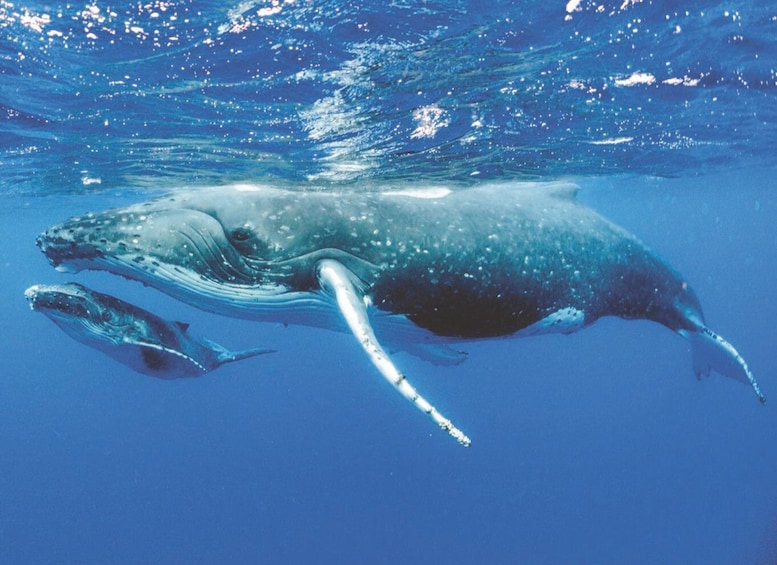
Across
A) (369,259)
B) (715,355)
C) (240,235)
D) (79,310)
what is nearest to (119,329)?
(79,310)

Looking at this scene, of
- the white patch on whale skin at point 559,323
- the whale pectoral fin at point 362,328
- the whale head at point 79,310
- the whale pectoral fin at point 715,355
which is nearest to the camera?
the whale pectoral fin at point 362,328

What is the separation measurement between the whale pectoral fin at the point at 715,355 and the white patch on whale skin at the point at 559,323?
3086 mm

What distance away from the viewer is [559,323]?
660 cm

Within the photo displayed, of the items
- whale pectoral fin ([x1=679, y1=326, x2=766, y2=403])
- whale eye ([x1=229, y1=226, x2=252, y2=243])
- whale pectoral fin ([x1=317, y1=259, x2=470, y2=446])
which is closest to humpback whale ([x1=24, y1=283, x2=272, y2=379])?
whale eye ([x1=229, y1=226, x2=252, y2=243])

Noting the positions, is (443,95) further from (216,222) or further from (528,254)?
(216,222)

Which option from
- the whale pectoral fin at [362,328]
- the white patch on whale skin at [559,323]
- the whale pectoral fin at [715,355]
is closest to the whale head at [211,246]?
the whale pectoral fin at [362,328]

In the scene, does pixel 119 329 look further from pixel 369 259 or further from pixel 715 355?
pixel 715 355

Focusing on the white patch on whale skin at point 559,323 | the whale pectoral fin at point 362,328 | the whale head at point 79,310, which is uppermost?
the whale head at point 79,310

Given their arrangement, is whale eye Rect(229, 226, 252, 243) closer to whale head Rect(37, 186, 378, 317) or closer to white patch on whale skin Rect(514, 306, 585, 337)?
whale head Rect(37, 186, 378, 317)

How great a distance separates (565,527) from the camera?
30109 millimetres

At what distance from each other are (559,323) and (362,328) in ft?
10.7

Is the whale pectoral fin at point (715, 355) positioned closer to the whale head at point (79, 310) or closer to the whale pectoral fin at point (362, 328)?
the whale pectoral fin at point (362, 328)

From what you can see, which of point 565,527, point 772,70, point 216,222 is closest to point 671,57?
point 772,70

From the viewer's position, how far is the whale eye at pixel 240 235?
505 centimetres
